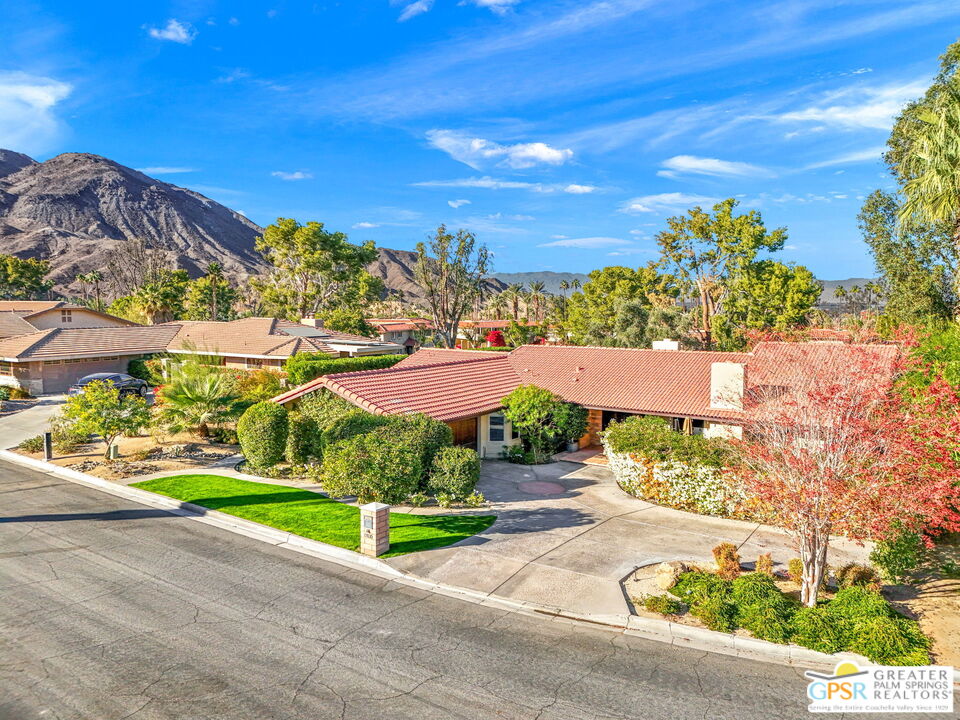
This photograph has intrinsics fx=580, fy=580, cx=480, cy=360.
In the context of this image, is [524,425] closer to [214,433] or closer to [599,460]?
[599,460]

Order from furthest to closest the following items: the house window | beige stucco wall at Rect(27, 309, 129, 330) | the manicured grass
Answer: beige stucco wall at Rect(27, 309, 129, 330) < the house window < the manicured grass

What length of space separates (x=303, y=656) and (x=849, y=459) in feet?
36.9

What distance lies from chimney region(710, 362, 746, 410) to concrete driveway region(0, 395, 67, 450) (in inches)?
1232

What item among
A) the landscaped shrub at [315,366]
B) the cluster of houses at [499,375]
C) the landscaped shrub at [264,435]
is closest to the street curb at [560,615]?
the landscaped shrub at [264,435]

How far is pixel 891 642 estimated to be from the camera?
32.9 feet

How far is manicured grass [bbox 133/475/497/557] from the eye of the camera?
15.9 meters

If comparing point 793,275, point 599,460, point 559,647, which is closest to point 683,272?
point 793,275

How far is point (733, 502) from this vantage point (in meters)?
18.1

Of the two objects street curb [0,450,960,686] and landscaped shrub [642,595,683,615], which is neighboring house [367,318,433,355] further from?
landscaped shrub [642,595,683,615]

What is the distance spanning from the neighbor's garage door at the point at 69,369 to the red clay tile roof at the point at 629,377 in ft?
108

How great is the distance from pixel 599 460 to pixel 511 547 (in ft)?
35.3

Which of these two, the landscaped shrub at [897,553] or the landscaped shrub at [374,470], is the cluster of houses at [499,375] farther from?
the landscaped shrub at [897,553]

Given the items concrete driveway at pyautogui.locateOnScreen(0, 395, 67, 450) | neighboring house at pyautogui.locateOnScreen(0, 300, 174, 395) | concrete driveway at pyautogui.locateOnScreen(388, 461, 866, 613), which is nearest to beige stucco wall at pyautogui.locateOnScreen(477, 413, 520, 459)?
concrete driveway at pyautogui.locateOnScreen(388, 461, 866, 613)

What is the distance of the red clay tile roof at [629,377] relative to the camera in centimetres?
2505
